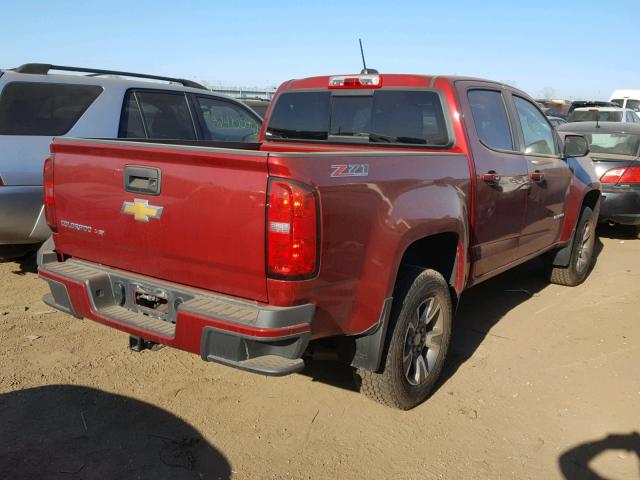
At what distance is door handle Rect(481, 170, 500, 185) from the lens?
397 cm

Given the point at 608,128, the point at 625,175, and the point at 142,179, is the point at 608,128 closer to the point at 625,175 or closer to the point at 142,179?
the point at 625,175

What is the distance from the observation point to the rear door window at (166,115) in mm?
6004

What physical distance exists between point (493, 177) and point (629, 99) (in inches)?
917

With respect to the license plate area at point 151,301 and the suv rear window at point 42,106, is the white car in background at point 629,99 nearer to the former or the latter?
the suv rear window at point 42,106

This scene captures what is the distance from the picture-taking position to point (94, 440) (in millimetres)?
3072

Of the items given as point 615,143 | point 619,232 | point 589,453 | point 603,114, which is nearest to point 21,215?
point 589,453

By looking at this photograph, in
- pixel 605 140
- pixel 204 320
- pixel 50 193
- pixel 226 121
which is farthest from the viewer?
pixel 605 140

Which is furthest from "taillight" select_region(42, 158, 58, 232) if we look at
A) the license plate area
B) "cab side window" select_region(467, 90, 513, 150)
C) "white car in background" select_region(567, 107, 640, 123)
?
"white car in background" select_region(567, 107, 640, 123)

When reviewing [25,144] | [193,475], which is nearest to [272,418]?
[193,475]

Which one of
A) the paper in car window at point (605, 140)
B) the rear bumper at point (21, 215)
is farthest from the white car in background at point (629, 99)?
the rear bumper at point (21, 215)

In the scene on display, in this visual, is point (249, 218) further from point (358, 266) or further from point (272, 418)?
point (272, 418)

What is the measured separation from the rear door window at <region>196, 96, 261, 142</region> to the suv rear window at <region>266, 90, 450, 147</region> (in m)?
1.90

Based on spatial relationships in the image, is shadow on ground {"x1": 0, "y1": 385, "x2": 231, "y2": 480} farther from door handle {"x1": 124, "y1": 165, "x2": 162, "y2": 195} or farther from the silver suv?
the silver suv

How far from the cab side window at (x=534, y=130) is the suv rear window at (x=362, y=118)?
3.61ft
